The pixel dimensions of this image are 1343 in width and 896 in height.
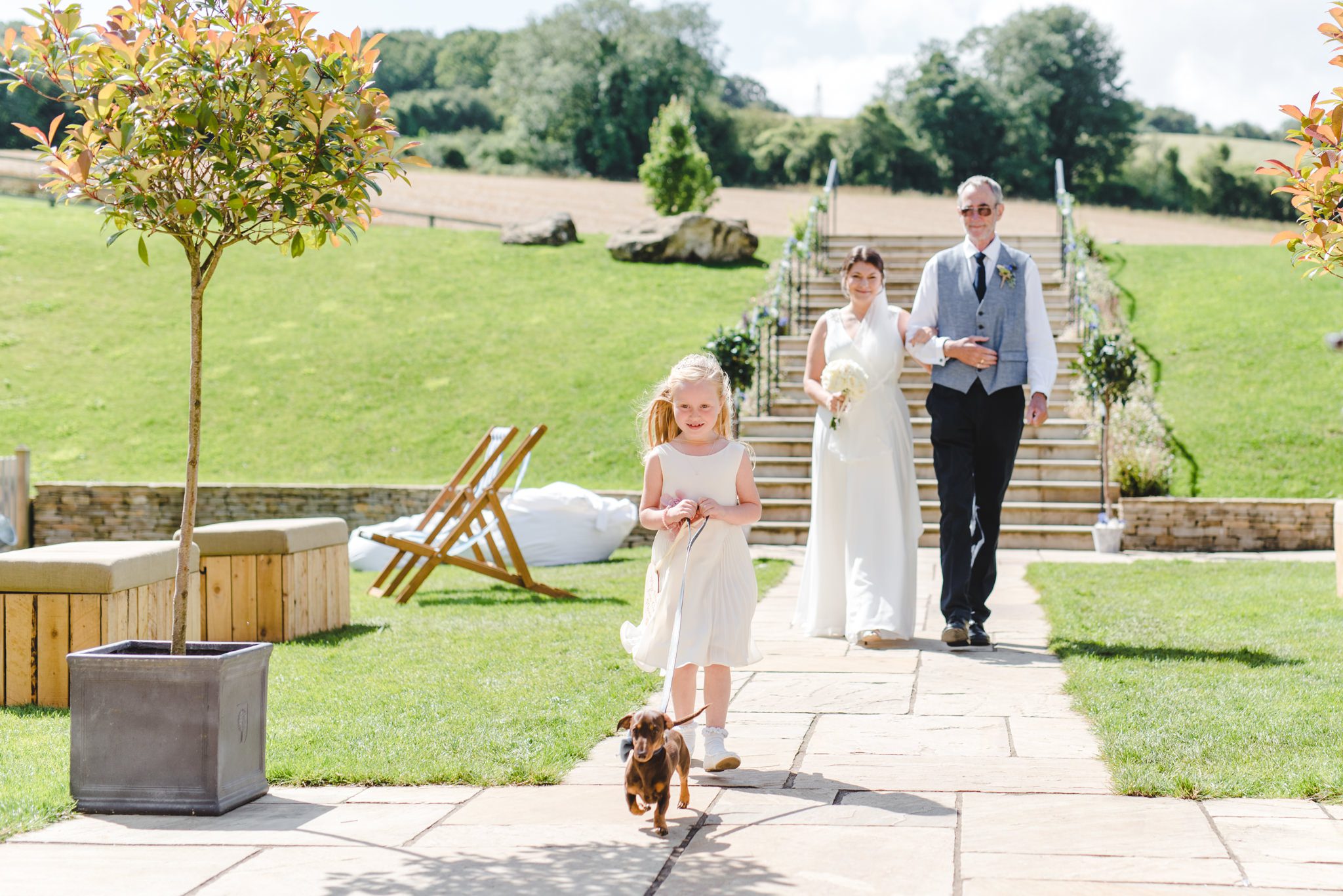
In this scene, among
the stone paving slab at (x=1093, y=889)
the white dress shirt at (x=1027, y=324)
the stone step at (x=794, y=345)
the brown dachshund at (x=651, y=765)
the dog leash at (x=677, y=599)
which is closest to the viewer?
the stone paving slab at (x=1093, y=889)

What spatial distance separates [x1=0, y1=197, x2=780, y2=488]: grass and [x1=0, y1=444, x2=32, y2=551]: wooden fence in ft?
5.67

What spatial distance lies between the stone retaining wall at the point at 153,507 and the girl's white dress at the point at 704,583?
8945 millimetres

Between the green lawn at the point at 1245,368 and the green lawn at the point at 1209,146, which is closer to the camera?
the green lawn at the point at 1245,368

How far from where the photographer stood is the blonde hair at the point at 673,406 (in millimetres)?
3910

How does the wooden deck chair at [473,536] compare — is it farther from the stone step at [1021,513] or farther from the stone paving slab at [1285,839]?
the stone paving slab at [1285,839]

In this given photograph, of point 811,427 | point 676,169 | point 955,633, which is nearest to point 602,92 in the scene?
point 676,169

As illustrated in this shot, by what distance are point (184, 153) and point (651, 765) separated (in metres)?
2.15

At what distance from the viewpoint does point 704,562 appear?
3986mm

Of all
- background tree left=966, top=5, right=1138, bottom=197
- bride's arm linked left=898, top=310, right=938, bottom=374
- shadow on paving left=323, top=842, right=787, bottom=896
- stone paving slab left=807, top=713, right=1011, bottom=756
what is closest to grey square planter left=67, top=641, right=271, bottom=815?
shadow on paving left=323, top=842, right=787, bottom=896

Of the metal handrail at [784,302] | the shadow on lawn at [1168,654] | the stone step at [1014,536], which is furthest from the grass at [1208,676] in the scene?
the metal handrail at [784,302]

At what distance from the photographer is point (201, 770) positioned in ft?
11.7

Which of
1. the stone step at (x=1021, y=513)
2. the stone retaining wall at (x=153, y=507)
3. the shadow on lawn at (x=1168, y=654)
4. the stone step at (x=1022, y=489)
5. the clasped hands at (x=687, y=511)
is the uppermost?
the clasped hands at (x=687, y=511)

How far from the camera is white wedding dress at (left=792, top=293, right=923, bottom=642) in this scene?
6.21 meters

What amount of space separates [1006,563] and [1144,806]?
6.61 m
